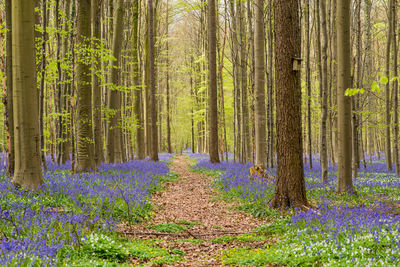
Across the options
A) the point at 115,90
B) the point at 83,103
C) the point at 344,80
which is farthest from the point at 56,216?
the point at 115,90

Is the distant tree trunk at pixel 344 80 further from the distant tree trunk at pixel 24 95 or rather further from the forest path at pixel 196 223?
the distant tree trunk at pixel 24 95

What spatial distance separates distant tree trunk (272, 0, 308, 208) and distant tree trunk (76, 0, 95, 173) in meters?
8.32

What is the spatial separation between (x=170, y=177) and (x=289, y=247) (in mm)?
10857

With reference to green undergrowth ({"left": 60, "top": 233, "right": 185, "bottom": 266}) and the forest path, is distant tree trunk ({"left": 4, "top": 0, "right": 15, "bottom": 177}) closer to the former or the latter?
the forest path

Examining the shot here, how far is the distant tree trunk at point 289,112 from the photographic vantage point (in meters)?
7.84

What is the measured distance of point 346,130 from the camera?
935 centimetres

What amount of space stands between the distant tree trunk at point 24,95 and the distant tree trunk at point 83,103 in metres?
4.58

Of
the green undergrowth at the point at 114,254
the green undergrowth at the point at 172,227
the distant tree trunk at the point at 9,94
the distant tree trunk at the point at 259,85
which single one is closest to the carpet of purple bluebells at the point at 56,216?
the green undergrowth at the point at 114,254

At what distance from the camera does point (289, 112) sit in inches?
309

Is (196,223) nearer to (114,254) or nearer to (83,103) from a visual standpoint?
(114,254)

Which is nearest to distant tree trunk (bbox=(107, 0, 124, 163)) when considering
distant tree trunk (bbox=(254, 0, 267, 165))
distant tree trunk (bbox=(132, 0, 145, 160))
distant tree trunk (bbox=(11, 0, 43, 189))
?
distant tree trunk (bbox=(132, 0, 145, 160))

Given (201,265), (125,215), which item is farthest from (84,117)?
(201,265)

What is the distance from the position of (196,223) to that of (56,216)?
11.5ft

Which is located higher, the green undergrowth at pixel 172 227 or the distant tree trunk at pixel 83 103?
the distant tree trunk at pixel 83 103
